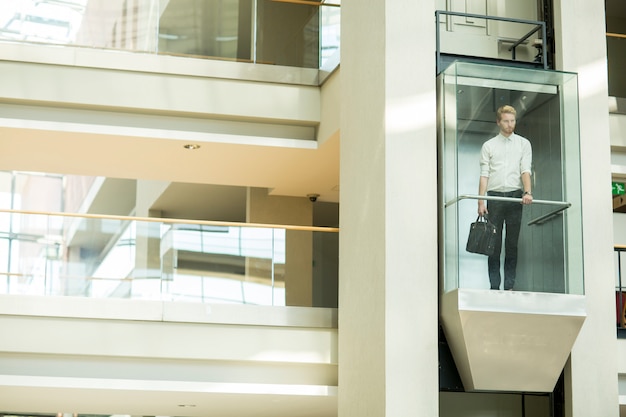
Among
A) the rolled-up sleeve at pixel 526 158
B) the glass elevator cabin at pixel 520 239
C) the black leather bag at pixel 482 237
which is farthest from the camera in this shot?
the rolled-up sleeve at pixel 526 158

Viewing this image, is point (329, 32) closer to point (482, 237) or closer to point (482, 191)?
point (482, 191)

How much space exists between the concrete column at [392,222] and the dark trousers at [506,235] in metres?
0.58

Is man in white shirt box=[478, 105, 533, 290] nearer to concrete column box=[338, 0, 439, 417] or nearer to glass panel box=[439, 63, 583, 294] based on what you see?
glass panel box=[439, 63, 583, 294]

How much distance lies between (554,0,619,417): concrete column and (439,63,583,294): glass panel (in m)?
0.61

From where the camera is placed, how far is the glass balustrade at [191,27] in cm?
1323

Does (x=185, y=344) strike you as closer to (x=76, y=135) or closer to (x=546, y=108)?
(x=76, y=135)

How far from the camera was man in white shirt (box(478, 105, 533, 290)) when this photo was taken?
9844mm

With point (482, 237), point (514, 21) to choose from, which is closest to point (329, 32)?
point (514, 21)

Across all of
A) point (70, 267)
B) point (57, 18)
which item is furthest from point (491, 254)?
point (57, 18)

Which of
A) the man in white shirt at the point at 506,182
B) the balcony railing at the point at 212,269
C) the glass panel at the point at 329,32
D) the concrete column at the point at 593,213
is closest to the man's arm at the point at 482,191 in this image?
the man in white shirt at the point at 506,182

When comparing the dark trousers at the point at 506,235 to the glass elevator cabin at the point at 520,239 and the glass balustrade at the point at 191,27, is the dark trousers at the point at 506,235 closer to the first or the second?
the glass elevator cabin at the point at 520,239

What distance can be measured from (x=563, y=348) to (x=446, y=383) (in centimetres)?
117

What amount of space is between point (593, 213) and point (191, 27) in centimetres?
581

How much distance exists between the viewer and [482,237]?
9828 mm
